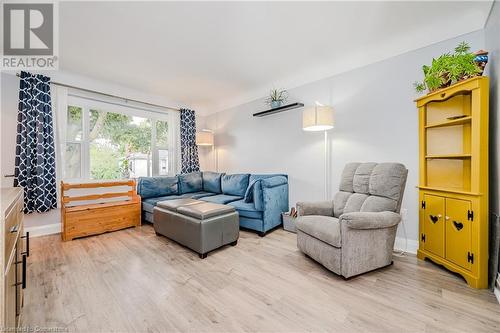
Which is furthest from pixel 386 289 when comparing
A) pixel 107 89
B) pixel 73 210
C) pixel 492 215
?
pixel 107 89

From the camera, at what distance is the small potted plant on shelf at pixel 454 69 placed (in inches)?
70.1

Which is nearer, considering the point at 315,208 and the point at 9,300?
the point at 9,300

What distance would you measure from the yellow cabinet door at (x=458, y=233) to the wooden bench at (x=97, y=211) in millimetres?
3939

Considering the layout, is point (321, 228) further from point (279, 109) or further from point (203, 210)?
point (279, 109)

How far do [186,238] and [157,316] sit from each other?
1.04m

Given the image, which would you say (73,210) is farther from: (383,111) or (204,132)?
(383,111)

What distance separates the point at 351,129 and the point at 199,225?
230 centimetres

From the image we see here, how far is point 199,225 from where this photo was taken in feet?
7.48

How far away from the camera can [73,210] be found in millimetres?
2859

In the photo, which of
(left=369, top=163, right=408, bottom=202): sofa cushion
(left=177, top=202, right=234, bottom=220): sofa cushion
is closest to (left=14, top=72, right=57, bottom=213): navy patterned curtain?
(left=177, top=202, right=234, bottom=220): sofa cushion

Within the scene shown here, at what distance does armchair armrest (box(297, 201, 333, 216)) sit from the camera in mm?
2414

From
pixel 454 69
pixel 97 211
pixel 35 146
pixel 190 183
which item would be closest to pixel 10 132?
pixel 35 146

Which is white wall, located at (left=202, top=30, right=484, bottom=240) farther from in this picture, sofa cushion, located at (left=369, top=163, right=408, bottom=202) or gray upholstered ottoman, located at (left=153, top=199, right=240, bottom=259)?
gray upholstered ottoman, located at (left=153, top=199, right=240, bottom=259)

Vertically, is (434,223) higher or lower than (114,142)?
lower
